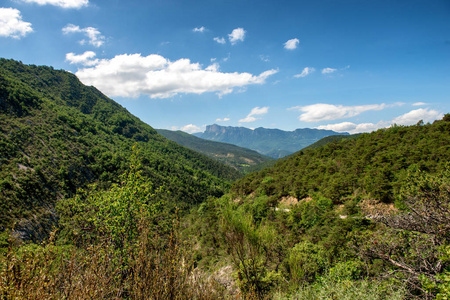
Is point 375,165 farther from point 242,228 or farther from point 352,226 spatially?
point 242,228

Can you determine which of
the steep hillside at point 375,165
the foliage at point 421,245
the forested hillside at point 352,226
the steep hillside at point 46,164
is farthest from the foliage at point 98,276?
the steep hillside at point 46,164

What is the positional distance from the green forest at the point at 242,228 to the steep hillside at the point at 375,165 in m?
0.13

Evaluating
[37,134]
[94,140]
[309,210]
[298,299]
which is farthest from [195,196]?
[298,299]

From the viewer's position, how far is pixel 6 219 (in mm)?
39344

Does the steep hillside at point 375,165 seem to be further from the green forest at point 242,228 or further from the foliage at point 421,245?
the foliage at point 421,245

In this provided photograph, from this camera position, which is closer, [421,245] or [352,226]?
[421,245]

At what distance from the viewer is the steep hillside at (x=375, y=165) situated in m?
16.5

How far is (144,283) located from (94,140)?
10837 centimetres

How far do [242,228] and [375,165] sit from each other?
2315 cm

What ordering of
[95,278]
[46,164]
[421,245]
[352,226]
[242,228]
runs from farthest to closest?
[46,164] < [352,226] < [421,245] < [242,228] < [95,278]

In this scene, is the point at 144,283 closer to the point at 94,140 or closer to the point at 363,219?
the point at 363,219

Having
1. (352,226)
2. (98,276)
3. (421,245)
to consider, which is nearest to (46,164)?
(98,276)

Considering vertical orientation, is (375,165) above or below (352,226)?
above

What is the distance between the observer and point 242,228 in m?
4.06
